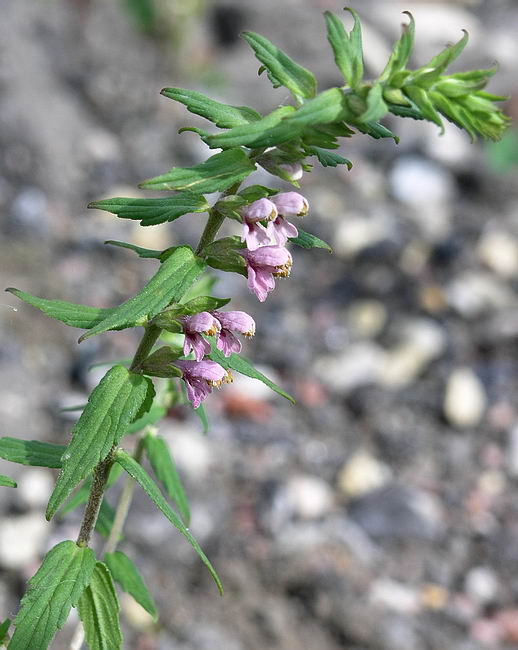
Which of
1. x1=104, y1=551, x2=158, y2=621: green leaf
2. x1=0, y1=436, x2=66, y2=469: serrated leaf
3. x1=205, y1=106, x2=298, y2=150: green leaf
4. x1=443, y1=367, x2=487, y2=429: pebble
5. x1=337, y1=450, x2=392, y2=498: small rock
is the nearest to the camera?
x1=205, y1=106, x2=298, y2=150: green leaf

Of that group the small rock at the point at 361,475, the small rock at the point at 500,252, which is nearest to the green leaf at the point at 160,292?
the small rock at the point at 361,475

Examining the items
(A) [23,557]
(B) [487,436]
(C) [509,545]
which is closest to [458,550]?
(C) [509,545]

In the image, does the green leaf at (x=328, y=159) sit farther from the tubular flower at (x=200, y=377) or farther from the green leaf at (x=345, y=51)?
the tubular flower at (x=200, y=377)

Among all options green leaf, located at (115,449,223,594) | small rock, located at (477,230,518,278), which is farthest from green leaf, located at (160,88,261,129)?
small rock, located at (477,230,518,278)

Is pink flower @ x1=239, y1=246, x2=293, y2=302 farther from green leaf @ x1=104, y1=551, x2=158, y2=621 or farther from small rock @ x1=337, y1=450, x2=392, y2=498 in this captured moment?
small rock @ x1=337, y1=450, x2=392, y2=498

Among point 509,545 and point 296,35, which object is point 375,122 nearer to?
point 509,545

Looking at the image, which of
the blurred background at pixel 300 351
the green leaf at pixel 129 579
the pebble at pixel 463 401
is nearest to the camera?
the green leaf at pixel 129 579

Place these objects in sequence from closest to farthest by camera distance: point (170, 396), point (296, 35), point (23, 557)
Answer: point (170, 396), point (23, 557), point (296, 35)
